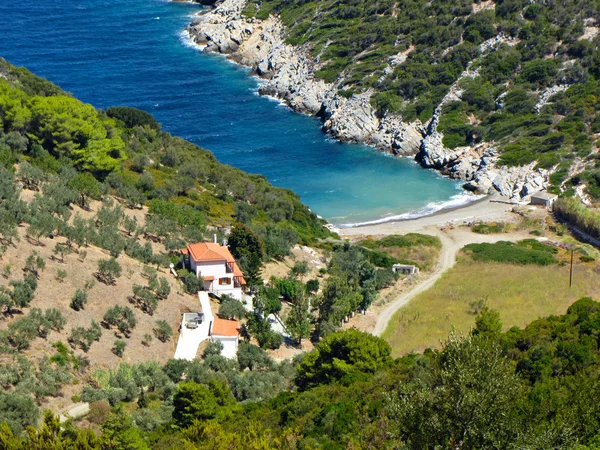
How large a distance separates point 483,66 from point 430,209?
30.5m

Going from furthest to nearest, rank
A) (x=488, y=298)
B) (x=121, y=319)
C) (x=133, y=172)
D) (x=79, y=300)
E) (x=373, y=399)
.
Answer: (x=133, y=172) < (x=488, y=298) < (x=121, y=319) < (x=79, y=300) < (x=373, y=399)

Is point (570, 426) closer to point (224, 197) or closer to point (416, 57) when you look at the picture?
point (224, 197)

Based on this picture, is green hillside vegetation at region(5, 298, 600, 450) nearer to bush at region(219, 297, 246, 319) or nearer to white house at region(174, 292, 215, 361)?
white house at region(174, 292, 215, 361)

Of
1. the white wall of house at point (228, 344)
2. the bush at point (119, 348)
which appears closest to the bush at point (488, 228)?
the white wall of house at point (228, 344)

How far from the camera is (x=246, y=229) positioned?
56.5 m

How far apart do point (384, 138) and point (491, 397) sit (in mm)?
77937

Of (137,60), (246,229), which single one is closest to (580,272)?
(246,229)

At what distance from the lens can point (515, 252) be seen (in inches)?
2591

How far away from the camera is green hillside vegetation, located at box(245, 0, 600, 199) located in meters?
95.6

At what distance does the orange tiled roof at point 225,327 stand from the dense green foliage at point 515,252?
25.3 metres

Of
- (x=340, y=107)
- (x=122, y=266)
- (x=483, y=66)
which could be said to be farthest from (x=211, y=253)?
(x=483, y=66)

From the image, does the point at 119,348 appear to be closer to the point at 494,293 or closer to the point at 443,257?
the point at 494,293

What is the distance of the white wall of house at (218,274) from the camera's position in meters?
50.7

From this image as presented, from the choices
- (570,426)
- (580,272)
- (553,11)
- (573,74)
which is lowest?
(580,272)
